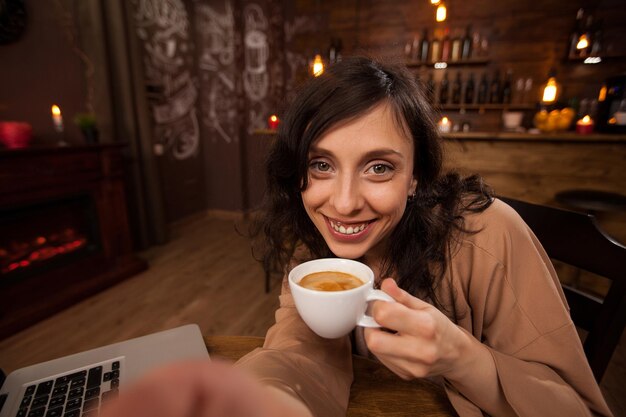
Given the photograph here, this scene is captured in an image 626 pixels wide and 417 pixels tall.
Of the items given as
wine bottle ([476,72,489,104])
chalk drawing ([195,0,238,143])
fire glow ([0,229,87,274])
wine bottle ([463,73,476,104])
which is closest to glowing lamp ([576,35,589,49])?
wine bottle ([476,72,489,104])

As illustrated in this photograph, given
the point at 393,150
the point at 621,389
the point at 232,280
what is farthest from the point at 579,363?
the point at 232,280

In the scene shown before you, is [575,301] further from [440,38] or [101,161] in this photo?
[440,38]

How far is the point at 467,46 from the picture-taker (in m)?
4.25

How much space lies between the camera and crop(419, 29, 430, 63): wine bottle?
439cm

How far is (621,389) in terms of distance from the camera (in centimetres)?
183

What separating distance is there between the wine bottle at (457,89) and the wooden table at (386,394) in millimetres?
4519

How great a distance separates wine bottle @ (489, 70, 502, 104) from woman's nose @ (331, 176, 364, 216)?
439 cm

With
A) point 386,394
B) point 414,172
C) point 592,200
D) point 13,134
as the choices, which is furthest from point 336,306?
point 13,134

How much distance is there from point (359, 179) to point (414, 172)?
0.23 m

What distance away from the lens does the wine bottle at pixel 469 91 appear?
4.40 m

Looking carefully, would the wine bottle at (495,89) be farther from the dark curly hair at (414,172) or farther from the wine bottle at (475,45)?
the dark curly hair at (414,172)

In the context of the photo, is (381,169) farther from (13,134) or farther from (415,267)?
(13,134)

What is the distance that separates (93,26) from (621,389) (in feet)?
15.2

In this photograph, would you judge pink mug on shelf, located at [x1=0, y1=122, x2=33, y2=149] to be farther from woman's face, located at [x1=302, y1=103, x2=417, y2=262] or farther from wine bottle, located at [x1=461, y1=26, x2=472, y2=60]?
wine bottle, located at [x1=461, y1=26, x2=472, y2=60]
